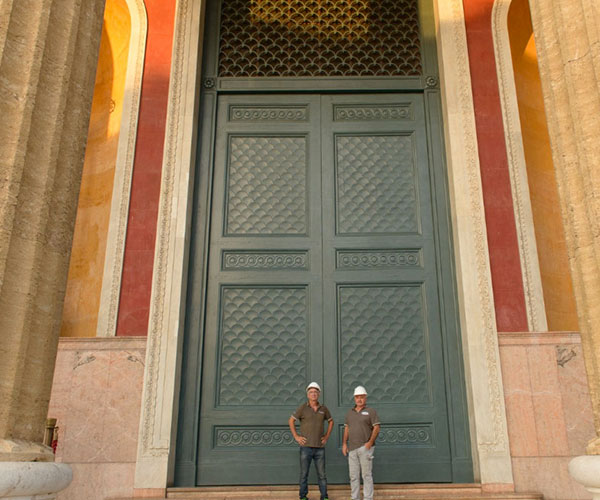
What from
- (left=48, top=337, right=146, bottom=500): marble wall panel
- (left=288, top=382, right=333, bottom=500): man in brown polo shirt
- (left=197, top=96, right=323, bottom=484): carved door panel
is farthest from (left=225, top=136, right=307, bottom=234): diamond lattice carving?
(left=288, top=382, right=333, bottom=500): man in brown polo shirt

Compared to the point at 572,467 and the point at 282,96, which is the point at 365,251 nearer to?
the point at 282,96

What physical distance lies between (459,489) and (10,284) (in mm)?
4457

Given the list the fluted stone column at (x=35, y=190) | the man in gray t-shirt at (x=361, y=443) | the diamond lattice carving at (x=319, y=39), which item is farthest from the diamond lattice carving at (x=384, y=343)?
the fluted stone column at (x=35, y=190)

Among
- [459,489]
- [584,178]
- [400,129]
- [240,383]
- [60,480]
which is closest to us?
[60,480]

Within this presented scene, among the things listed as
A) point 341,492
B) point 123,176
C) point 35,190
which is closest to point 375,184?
point 123,176

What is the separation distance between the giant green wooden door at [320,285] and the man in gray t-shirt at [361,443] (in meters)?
0.75

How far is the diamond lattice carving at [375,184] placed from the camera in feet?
23.5

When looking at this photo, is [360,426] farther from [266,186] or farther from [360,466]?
[266,186]

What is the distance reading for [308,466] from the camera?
5676 millimetres

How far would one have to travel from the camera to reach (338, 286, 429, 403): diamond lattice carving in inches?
260

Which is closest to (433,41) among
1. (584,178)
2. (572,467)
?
(584,178)

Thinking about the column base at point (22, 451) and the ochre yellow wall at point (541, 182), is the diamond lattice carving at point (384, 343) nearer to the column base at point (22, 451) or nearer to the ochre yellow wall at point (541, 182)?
the ochre yellow wall at point (541, 182)

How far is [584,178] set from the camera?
11.9ft

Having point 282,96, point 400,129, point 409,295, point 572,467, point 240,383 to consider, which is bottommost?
point 572,467
